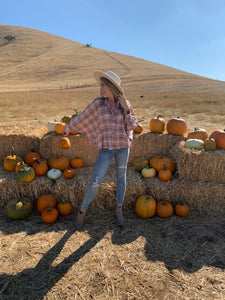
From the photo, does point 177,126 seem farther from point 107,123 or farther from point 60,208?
point 60,208

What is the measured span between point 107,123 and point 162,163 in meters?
2.00

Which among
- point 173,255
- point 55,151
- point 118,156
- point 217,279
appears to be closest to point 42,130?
point 55,151

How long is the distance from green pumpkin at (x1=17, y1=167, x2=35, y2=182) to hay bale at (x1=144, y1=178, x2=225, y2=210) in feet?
7.57

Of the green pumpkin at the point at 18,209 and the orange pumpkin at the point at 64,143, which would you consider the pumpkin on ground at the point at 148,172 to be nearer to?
the orange pumpkin at the point at 64,143

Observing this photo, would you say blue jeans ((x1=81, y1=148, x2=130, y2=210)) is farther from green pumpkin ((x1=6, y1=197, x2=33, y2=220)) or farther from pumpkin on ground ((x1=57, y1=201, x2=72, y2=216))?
green pumpkin ((x1=6, y1=197, x2=33, y2=220))

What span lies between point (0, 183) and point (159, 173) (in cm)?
317

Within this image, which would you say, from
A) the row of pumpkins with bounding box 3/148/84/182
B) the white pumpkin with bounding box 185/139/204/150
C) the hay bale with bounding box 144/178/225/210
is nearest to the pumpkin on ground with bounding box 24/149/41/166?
the row of pumpkins with bounding box 3/148/84/182

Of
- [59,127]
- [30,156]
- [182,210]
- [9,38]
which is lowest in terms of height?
[182,210]

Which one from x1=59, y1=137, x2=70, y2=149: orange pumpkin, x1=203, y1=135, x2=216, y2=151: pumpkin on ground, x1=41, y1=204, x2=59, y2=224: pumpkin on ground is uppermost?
x1=59, y1=137, x2=70, y2=149: orange pumpkin

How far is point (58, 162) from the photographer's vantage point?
431 centimetres

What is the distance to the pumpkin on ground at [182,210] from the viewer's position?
3678 millimetres

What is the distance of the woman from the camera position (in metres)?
2.75

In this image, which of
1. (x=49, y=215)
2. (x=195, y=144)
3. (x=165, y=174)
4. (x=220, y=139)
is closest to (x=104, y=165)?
(x=49, y=215)

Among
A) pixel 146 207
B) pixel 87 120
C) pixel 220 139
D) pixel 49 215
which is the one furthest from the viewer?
pixel 220 139
